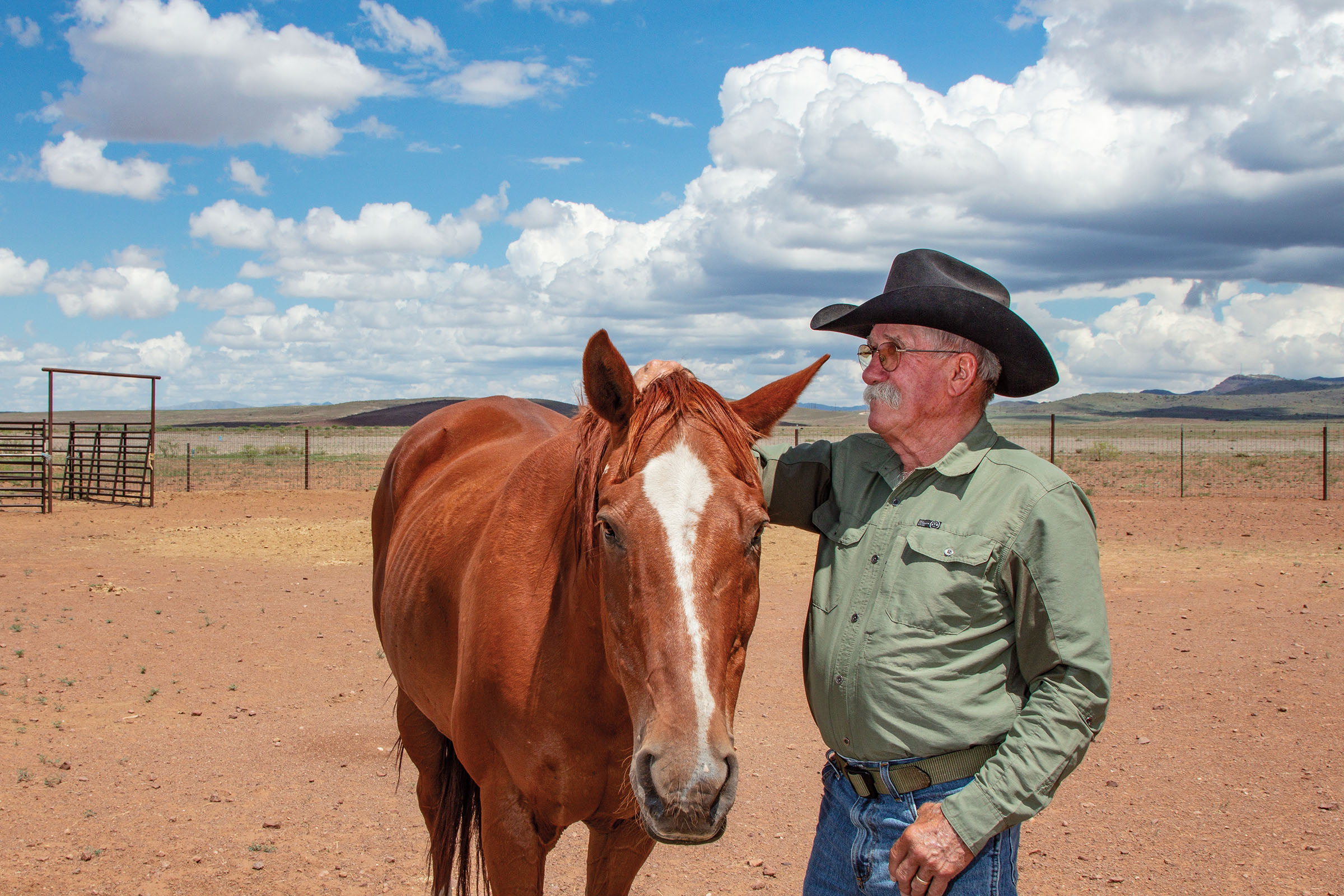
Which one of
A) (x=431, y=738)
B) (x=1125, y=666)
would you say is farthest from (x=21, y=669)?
(x=1125, y=666)

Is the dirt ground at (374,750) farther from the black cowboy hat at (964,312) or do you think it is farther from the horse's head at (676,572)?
the black cowboy hat at (964,312)

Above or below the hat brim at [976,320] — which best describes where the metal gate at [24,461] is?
below

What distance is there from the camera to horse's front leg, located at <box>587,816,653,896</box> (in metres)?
2.81

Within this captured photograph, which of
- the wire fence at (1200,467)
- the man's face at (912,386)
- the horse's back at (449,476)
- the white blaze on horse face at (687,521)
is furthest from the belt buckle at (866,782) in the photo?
the wire fence at (1200,467)

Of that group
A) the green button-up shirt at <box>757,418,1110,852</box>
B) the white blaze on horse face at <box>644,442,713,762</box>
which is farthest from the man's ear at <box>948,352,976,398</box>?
the white blaze on horse face at <box>644,442,713,762</box>

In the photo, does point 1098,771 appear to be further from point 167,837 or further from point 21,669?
point 21,669

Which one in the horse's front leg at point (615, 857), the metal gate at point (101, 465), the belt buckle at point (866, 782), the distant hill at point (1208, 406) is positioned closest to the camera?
the belt buckle at point (866, 782)

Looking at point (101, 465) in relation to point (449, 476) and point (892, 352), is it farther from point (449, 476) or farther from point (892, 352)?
point (892, 352)

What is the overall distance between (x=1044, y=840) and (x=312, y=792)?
369 centimetres

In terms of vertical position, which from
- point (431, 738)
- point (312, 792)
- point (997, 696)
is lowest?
point (312, 792)

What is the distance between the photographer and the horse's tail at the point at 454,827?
3516 millimetres

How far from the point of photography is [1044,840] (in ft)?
13.6

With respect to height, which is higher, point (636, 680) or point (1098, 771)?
point (636, 680)

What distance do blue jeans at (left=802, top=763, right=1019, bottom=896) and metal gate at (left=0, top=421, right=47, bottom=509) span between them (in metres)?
18.0
